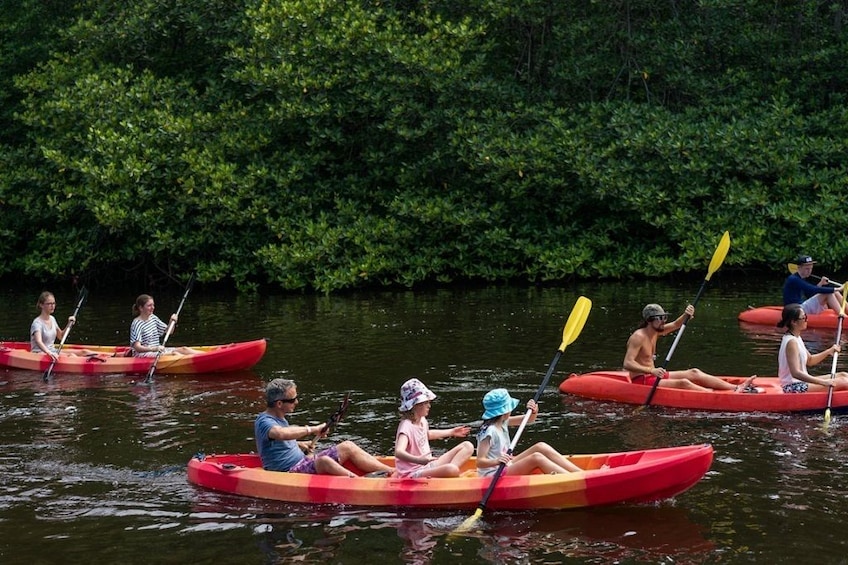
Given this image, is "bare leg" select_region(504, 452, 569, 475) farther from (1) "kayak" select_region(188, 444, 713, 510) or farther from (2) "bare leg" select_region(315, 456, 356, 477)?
(2) "bare leg" select_region(315, 456, 356, 477)

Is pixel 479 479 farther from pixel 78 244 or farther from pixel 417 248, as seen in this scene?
pixel 78 244

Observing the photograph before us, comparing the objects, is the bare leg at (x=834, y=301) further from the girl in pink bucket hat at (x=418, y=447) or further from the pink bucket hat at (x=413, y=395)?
the pink bucket hat at (x=413, y=395)

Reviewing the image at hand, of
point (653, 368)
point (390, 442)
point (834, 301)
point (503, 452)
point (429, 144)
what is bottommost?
point (390, 442)

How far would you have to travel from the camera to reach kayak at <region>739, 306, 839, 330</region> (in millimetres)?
17188

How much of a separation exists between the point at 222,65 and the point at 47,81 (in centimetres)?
372

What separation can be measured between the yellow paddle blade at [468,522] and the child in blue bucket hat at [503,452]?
16.7 inches

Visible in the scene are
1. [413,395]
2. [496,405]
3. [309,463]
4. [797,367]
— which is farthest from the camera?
[797,367]

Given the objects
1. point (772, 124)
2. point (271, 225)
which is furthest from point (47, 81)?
point (772, 124)

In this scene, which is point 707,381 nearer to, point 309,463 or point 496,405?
point 496,405

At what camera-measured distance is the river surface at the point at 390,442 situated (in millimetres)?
8273

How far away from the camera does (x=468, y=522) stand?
28.5ft

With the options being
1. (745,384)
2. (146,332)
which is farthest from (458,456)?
(146,332)

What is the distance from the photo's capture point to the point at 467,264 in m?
23.8

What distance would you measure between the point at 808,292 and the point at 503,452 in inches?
367
